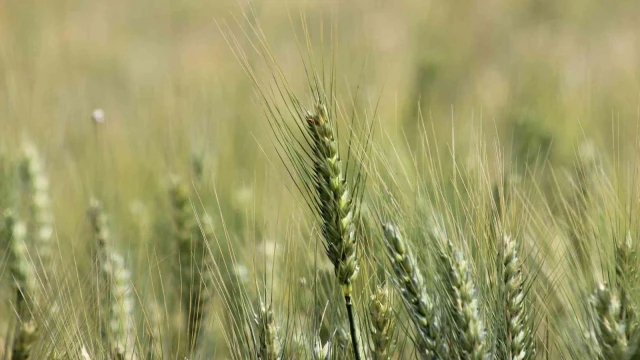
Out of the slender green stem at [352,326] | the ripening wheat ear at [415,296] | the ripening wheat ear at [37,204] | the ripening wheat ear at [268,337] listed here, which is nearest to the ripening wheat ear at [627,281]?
the ripening wheat ear at [415,296]

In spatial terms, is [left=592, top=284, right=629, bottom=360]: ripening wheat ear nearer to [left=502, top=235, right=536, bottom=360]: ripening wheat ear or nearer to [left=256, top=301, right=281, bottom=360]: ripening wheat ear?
[left=502, top=235, right=536, bottom=360]: ripening wheat ear

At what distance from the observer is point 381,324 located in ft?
3.66

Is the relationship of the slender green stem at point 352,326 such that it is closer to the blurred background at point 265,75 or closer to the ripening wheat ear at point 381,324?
the ripening wheat ear at point 381,324

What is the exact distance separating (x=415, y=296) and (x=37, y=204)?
135cm

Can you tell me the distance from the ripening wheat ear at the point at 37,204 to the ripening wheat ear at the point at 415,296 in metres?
0.97

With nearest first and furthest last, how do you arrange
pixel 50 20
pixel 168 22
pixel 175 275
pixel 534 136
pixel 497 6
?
pixel 175 275
pixel 534 136
pixel 497 6
pixel 50 20
pixel 168 22

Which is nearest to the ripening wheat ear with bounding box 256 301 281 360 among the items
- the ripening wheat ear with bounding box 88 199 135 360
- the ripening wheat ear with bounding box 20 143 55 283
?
the ripening wheat ear with bounding box 88 199 135 360

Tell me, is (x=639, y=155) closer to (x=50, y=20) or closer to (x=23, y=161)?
(x=23, y=161)

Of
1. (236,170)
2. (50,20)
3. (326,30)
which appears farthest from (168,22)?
(236,170)

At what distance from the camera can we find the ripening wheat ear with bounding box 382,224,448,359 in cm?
113

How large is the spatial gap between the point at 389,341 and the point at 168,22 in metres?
5.90

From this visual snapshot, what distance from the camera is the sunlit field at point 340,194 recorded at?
3.76 feet

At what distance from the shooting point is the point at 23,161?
2211mm

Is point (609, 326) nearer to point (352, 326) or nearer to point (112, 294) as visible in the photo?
point (352, 326)
